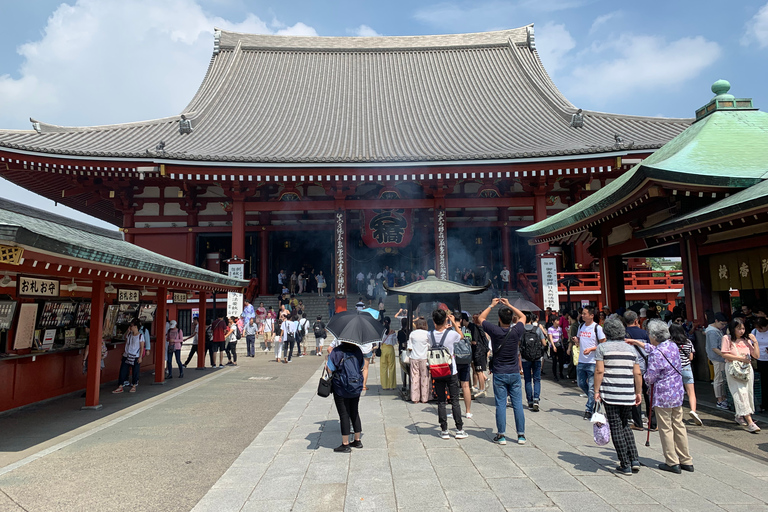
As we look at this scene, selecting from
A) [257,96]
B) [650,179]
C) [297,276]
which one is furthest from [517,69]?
[650,179]

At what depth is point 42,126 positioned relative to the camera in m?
17.0

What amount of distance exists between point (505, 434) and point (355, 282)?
15985 mm

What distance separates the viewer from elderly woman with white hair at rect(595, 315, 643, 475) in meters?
4.33

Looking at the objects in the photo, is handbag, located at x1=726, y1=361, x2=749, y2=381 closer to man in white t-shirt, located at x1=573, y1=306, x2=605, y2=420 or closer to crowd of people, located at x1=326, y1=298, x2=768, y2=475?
crowd of people, located at x1=326, y1=298, x2=768, y2=475

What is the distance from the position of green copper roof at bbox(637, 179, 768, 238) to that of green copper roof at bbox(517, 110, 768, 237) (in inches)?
16.9

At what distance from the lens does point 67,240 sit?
5621 mm

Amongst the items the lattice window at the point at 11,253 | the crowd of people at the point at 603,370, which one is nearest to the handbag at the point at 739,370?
the crowd of people at the point at 603,370

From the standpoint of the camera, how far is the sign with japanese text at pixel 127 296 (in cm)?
1011

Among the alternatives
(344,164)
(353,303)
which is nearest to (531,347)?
(344,164)

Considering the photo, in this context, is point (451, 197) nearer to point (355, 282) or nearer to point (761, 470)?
point (355, 282)

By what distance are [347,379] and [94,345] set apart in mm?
5008

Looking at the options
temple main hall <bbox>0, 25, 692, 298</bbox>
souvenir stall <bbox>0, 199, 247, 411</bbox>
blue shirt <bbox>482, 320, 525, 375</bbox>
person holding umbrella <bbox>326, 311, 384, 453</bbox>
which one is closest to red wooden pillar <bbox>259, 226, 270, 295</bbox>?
temple main hall <bbox>0, 25, 692, 298</bbox>

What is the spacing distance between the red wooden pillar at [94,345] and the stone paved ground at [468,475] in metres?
3.54

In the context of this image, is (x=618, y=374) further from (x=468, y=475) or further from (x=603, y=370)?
(x=468, y=475)
